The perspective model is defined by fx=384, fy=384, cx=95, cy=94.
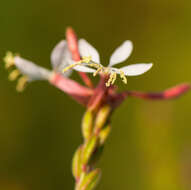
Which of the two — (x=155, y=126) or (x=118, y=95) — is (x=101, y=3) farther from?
(x=118, y=95)

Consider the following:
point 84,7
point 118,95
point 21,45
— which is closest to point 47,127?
point 21,45

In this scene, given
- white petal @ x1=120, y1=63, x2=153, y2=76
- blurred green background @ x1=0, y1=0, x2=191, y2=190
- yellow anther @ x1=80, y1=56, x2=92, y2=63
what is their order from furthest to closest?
blurred green background @ x1=0, y1=0, x2=191, y2=190
yellow anther @ x1=80, y1=56, x2=92, y2=63
white petal @ x1=120, y1=63, x2=153, y2=76

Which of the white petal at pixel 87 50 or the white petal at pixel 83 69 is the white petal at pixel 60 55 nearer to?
the white petal at pixel 87 50

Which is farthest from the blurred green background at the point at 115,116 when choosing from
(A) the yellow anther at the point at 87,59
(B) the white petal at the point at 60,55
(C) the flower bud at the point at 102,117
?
(A) the yellow anther at the point at 87,59

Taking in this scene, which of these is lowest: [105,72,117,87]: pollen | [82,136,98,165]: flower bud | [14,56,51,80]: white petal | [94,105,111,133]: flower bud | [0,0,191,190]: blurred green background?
[82,136,98,165]: flower bud

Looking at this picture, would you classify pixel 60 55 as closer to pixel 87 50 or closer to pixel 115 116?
pixel 87 50

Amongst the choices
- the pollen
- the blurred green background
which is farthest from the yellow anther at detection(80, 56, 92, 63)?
the blurred green background

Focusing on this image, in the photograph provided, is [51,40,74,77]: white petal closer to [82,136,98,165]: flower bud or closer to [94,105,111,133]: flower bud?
[94,105,111,133]: flower bud
